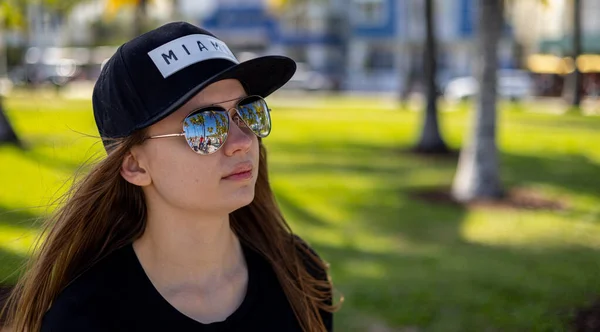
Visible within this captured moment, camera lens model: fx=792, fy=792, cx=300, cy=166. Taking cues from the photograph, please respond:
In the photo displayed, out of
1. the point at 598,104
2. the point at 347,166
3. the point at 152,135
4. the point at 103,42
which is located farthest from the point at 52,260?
the point at 103,42

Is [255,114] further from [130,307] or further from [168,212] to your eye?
[130,307]

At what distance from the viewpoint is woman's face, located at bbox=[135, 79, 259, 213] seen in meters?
2.00

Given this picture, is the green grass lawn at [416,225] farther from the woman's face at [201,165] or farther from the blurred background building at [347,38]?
the blurred background building at [347,38]

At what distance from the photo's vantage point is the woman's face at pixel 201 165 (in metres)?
Answer: 2.00

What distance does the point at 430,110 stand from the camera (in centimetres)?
1473

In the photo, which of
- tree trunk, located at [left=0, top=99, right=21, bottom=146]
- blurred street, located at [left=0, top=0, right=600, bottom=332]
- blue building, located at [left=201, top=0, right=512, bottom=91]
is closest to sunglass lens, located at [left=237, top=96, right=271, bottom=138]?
blurred street, located at [left=0, top=0, right=600, bottom=332]

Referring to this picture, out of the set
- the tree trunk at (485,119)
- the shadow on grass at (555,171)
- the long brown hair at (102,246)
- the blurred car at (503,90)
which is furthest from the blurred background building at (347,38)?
the long brown hair at (102,246)

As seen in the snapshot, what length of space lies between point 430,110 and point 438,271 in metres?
8.39

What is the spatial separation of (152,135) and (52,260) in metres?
0.43

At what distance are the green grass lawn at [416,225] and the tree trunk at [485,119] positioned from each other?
2.17ft

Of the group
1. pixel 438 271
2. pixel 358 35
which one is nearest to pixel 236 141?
pixel 438 271

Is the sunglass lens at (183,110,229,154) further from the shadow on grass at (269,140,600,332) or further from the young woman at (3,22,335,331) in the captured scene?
the shadow on grass at (269,140,600,332)

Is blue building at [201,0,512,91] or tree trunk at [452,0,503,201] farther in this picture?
blue building at [201,0,512,91]

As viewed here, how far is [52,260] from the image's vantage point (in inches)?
81.6
